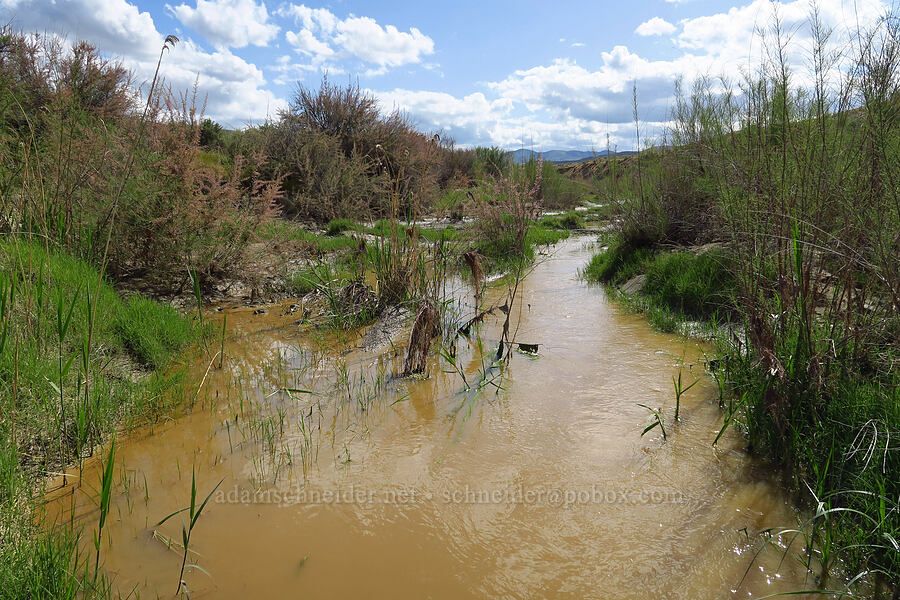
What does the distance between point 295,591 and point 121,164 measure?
189 inches

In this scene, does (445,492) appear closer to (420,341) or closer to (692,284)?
(420,341)

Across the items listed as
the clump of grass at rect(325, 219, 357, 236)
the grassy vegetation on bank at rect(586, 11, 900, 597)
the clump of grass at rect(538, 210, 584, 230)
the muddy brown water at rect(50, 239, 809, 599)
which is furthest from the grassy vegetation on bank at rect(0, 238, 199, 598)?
the clump of grass at rect(538, 210, 584, 230)

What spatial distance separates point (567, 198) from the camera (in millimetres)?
17500

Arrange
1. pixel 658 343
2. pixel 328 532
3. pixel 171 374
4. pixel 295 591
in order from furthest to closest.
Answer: pixel 658 343
pixel 171 374
pixel 328 532
pixel 295 591

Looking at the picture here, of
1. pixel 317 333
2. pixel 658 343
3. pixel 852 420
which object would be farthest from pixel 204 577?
pixel 658 343

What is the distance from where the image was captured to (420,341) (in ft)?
13.6

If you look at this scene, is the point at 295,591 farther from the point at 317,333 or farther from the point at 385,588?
the point at 317,333

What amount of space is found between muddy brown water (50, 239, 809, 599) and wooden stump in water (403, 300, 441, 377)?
0.17m

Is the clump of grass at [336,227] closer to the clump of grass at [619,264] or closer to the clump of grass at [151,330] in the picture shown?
the clump of grass at [619,264]

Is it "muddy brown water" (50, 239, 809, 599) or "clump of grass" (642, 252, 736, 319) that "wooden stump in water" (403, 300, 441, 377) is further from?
"clump of grass" (642, 252, 736, 319)

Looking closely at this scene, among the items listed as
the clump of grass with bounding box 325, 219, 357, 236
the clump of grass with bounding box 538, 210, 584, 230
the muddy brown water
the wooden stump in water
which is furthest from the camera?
the clump of grass with bounding box 538, 210, 584, 230

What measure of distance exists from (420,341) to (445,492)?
1664 millimetres

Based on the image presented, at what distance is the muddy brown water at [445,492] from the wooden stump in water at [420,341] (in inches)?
6.8

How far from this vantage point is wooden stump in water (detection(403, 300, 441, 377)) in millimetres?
3893
